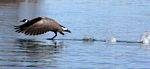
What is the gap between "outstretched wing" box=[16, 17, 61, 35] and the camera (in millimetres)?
19953

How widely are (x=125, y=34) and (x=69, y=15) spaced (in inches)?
407

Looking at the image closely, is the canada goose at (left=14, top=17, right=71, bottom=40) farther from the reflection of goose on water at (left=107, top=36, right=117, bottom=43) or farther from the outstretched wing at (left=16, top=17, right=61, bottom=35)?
the reflection of goose on water at (left=107, top=36, right=117, bottom=43)

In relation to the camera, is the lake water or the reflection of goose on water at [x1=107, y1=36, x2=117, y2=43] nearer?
the lake water

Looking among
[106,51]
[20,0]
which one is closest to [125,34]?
[106,51]

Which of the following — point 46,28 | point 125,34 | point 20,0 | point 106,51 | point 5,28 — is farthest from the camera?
point 20,0

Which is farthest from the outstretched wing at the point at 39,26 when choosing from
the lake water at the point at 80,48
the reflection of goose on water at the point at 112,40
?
the reflection of goose on water at the point at 112,40

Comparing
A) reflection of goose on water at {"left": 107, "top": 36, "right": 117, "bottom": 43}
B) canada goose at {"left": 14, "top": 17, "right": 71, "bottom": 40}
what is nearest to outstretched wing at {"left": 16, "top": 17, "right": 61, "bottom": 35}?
canada goose at {"left": 14, "top": 17, "right": 71, "bottom": 40}

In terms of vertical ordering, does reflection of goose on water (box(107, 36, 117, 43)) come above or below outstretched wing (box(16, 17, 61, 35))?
below

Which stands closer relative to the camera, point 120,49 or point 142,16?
point 120,49

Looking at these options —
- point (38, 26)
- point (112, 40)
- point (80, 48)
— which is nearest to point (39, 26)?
point (38, 26)

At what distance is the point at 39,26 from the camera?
20.0 meters

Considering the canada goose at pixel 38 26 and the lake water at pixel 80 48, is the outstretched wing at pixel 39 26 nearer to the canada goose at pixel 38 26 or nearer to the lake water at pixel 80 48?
the canada goose at pixel 38 26

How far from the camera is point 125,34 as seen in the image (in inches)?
883

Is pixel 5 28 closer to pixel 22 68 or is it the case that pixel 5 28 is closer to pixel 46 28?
pixel 46 28
